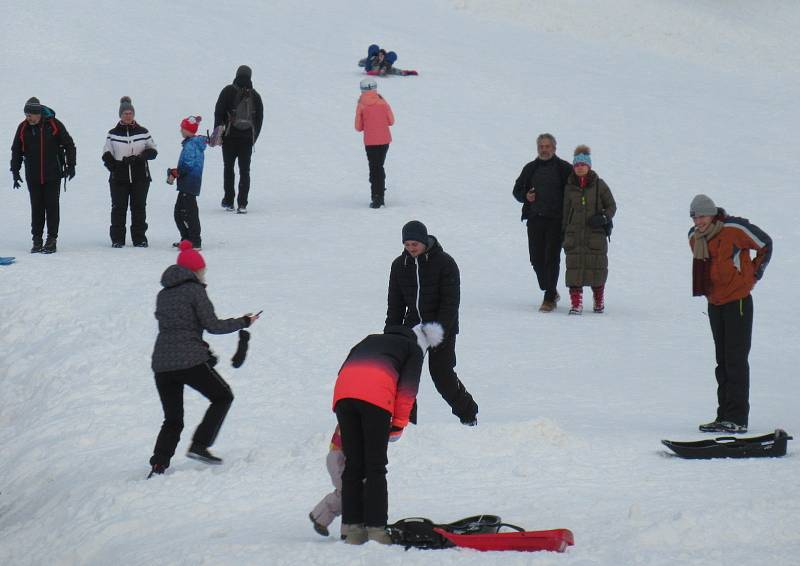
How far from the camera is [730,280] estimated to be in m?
9.20

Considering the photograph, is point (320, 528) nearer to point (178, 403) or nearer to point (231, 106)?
point (178, 403)

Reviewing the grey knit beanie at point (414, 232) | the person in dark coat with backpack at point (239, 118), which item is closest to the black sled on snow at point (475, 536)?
the grey knit beanie at point (414, 232)

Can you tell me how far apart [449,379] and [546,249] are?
4.71 metres

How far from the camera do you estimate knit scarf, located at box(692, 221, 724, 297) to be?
30.2 ft

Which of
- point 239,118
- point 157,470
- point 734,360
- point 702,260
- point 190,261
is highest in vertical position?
point 239,118

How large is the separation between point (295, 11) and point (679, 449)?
25705 mm

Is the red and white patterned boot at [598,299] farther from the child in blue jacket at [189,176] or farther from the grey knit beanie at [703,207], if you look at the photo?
the child in blue jacket at [189,176]

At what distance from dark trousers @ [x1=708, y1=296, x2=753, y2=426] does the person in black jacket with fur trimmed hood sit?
5.96 ft

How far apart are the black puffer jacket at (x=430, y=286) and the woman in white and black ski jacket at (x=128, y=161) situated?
262 inches

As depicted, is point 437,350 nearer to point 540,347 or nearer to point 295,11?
point 540,347

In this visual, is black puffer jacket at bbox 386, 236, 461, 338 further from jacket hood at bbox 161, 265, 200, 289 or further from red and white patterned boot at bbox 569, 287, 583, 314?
red and white patterned boot at bbox 569, 287, 583, 314

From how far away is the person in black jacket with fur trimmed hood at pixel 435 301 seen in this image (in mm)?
8859

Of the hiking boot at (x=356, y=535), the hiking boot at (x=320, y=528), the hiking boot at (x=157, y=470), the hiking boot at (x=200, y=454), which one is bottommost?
the hiking boot at (x=157, y=470)

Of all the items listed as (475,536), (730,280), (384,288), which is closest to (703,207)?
(730,280)
